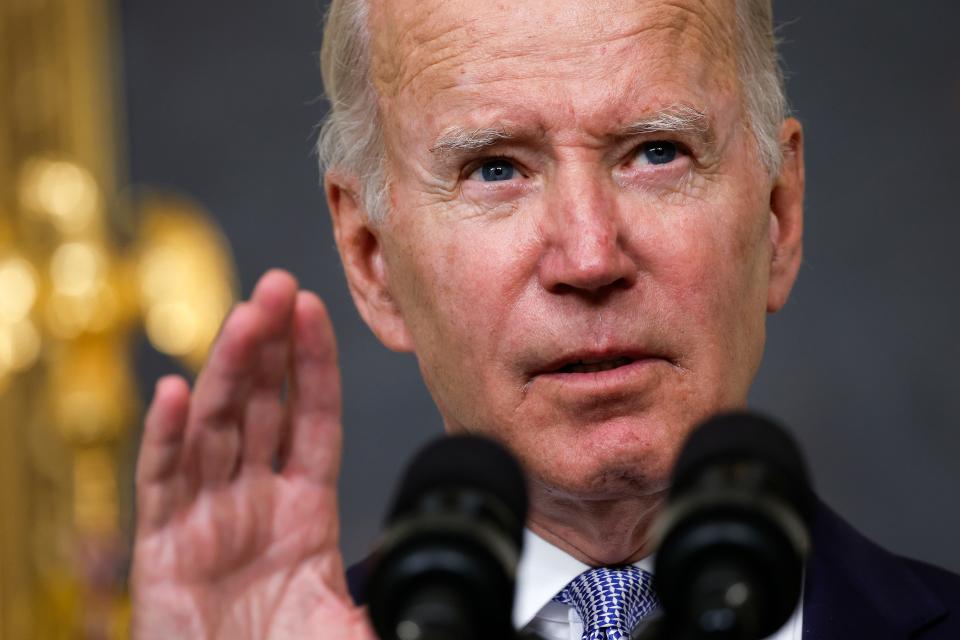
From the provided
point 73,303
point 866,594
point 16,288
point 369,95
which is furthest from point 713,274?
point 16,288

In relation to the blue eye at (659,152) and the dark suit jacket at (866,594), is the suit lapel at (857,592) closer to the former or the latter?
the dark suit jacket at (866,594)

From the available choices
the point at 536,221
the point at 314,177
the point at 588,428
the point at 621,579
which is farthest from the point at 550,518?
the point at 314,177

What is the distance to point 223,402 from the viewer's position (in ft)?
5.40

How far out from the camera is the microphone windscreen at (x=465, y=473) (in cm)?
116

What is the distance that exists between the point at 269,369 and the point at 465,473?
1.72 ft

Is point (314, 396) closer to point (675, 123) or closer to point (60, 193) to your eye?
point (675, 123)

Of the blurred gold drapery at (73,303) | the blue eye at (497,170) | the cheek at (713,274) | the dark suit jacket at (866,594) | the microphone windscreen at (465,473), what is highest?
the blue eye at (497,170)

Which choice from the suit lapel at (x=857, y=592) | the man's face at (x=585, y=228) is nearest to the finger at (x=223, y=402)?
the man's face at (x=585, y=228)

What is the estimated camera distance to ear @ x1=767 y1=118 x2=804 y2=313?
2.13m

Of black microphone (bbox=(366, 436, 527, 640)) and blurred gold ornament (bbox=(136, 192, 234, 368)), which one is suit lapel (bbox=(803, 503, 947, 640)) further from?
blurred gold ornament (bbox=(136, 192, 234, 368))

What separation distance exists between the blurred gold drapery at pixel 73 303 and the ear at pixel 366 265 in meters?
2.38

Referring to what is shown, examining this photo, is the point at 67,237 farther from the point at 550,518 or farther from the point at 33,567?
the point at 550,518

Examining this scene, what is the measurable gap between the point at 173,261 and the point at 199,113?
670 millimetres

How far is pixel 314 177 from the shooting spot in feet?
16.9
